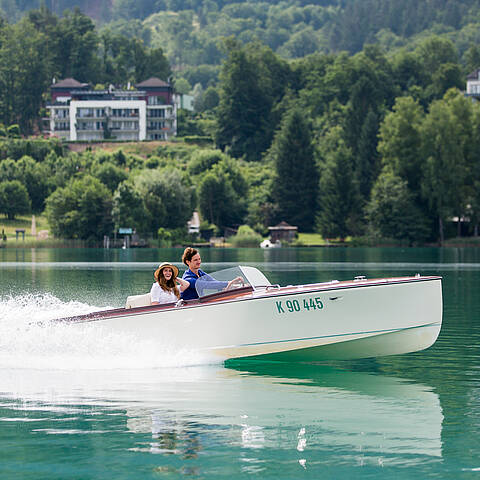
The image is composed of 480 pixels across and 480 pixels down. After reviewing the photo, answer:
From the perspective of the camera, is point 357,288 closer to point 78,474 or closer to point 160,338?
point 160,338

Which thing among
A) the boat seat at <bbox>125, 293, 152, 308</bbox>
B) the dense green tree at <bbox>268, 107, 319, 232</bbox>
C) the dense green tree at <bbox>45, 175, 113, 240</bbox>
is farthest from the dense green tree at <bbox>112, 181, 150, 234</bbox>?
the boat seat at <bbox>125, 293, 152, 308</bbox>

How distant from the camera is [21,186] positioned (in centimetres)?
13962

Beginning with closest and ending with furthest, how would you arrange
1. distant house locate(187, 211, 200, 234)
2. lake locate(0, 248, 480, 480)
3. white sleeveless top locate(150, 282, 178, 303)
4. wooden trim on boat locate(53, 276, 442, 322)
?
lake locate(0, 248, 480, 480)
wooden trim on boat locate(53, 276, 442, 322)
white sleeveless top locate(150, 282, 178, 303)
distant house locate(187, 211, 200, 234)

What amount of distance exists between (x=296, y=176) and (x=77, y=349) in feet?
382

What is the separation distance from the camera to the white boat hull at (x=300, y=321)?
55.6 feet

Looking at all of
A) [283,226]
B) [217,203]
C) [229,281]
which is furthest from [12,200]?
[229,281]

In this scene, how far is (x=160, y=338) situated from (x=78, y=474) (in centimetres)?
628

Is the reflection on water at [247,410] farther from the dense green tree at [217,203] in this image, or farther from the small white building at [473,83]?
the small white building at [473,83]

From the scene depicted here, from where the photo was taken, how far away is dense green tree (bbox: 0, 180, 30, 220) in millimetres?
137875

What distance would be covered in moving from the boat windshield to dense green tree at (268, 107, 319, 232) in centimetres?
11285

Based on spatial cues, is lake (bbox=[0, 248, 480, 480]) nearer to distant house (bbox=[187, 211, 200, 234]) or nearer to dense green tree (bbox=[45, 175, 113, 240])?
dense green tree (bbox=[45, 175, 113, 240])

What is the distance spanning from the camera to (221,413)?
14148 millimetres

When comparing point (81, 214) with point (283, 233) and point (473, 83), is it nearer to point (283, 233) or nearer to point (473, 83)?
point (283, 233)

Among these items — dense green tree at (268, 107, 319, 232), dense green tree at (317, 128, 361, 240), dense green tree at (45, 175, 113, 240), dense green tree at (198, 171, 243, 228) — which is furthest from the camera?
dense green tree at (268, 107, 319, 232)
